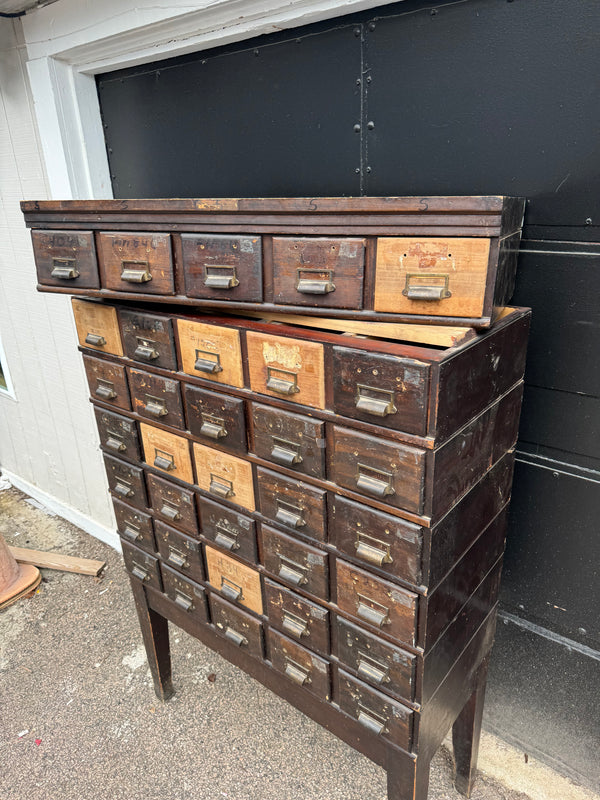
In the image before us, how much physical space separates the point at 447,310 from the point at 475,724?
1.61 m

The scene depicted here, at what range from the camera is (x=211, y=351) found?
4.75 ft

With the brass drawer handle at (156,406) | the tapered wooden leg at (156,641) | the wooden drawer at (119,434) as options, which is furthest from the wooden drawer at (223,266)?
the tapered wooden leg at (156,641)

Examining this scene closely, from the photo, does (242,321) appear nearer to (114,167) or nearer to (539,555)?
(539,555)

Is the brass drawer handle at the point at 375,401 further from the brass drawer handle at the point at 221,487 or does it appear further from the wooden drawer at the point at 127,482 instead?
the wooden drawer at the point at 127,482

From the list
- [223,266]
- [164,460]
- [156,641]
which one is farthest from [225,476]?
[156,641]

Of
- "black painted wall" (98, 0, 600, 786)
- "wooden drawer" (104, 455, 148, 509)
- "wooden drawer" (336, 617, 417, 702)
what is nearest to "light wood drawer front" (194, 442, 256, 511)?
"wooden drawer" (104, 455, 148, 509)

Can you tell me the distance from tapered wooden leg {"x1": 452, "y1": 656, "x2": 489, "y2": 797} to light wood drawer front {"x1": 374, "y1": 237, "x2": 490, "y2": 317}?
1.40 meters

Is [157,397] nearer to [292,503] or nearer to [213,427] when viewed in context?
[213,427]

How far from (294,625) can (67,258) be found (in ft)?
4.11

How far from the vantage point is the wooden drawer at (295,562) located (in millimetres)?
1449

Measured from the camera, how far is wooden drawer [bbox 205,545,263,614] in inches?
65.5

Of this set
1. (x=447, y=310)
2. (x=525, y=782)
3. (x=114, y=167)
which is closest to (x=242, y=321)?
(x=447, y=310)

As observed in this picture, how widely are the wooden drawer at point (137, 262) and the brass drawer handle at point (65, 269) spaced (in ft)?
0.34

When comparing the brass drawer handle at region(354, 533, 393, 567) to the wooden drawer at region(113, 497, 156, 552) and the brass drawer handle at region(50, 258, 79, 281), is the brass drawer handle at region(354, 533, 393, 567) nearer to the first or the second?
the wooden drawer at region(113, 497, 156, 552)
